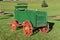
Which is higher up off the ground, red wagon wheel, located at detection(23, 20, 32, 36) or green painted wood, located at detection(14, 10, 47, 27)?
green painted wood, located at detection(14, 10, 47, 27)

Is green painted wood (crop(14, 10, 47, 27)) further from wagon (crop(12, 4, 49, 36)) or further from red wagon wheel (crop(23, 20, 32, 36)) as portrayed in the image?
red wagon wheel (crop(23, 20, 32, 36))

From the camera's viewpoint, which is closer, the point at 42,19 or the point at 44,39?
the point at 44,39

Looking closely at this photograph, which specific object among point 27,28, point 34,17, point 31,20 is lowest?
point 27,28

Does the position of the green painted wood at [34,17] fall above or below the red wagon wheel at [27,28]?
above

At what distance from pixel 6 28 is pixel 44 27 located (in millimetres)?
3472

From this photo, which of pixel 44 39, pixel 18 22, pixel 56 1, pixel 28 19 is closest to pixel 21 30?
pixel 18 22

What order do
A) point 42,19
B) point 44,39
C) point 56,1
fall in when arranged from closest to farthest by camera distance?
point 44,39 < point 42,19 < point 56,1

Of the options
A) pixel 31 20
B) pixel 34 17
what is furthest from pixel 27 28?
pixel 34 17

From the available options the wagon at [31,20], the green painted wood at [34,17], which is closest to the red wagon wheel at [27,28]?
the wagon at [31,20]

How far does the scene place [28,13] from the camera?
15406 millimetres

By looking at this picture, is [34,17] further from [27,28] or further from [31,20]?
[27,28]

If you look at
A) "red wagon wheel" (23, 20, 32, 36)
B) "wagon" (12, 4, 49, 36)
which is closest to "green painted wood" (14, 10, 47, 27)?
"wagon" (12, 4, 49, 36)

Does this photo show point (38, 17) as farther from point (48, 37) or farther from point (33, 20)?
point (48, 37)

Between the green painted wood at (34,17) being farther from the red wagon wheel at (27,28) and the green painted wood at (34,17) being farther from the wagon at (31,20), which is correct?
the red wagon wheel at (27,28)
